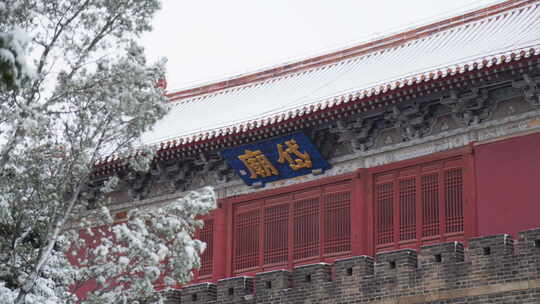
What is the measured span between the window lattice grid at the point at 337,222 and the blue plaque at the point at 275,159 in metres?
0.56

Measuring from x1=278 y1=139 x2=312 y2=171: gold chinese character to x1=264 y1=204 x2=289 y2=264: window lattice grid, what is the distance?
648 mm

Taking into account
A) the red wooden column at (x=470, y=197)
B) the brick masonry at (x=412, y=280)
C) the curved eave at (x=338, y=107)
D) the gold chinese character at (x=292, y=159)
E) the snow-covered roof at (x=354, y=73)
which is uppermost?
the snow-covered roof at (x=354, y=73)

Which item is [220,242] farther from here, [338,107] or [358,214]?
[338,107]

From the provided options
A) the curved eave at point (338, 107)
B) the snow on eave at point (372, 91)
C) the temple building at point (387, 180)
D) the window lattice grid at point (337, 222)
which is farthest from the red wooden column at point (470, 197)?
the window lattice grid at point (337, 222)

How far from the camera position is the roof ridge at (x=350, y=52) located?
21188mm

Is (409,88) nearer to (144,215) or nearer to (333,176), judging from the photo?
(333,176)

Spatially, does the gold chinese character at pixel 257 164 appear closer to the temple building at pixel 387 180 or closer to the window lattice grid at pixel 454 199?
the temple building at pixel 387 180

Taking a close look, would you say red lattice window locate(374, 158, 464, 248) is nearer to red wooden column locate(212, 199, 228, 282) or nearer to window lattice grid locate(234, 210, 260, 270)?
window lattice grid locate(234, 210, 260, 270)

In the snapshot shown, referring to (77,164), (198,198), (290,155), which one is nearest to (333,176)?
(290,155)

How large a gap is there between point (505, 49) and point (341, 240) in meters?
3.63

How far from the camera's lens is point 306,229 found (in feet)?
60.2

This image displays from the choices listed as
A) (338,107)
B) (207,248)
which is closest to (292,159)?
(338,107)

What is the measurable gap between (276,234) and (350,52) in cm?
518

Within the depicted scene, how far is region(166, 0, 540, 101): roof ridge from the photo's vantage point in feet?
69.5
